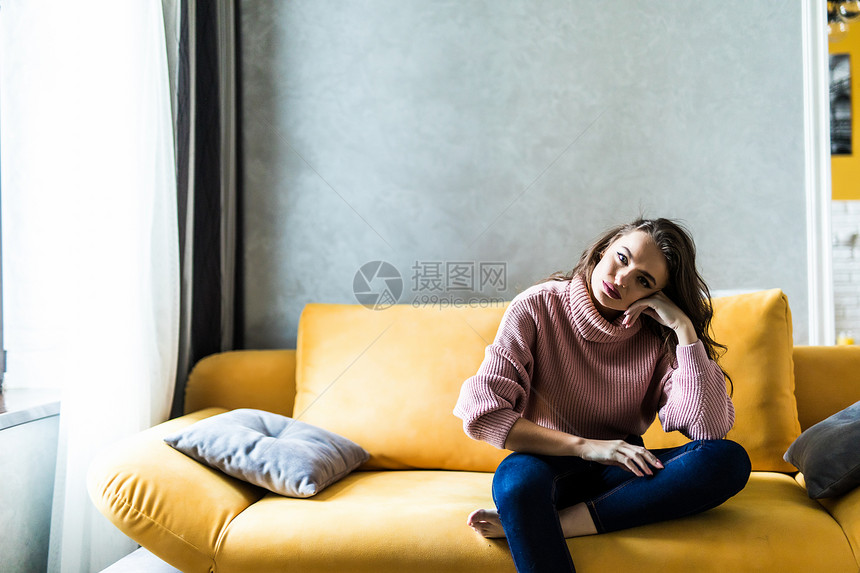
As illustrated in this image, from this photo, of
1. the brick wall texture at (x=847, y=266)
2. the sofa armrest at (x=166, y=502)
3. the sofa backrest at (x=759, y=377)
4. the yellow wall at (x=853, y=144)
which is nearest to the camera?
the sofa armrest at (x=166, y=502)

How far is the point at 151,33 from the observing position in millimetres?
1767

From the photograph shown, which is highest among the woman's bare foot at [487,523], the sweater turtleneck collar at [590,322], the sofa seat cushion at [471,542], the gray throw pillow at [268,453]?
the sweater turtleneck collar at [590,322]

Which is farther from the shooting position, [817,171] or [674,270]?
[817,171]

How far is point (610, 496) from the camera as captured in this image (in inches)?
49.0

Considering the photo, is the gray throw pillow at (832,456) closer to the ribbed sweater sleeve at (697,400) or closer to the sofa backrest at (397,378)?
the ribbed sweater sleeve at (697,400)

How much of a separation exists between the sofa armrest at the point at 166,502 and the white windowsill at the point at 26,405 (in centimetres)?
23

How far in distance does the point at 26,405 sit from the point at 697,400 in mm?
1520

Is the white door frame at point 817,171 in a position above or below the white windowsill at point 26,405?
above

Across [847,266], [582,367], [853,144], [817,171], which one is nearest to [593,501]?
[582,367]

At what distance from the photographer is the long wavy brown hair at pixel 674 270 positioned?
1354 millimetres

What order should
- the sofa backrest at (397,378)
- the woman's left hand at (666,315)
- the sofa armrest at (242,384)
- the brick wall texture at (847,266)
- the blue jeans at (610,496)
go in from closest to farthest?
the blue jeans at (610,496)
the woman's left hand at (666,315)
the sofa backrest at (397,378)
the sofa armrest at (242,384)
the brick wall texture at (847,266)

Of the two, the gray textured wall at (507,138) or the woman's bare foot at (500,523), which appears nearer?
the woman's bare foot at (500,523)

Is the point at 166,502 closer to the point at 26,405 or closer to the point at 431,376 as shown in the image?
the point at 26,405

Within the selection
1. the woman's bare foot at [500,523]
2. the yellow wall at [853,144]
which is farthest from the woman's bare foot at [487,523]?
the yellow wall at [853,144]
